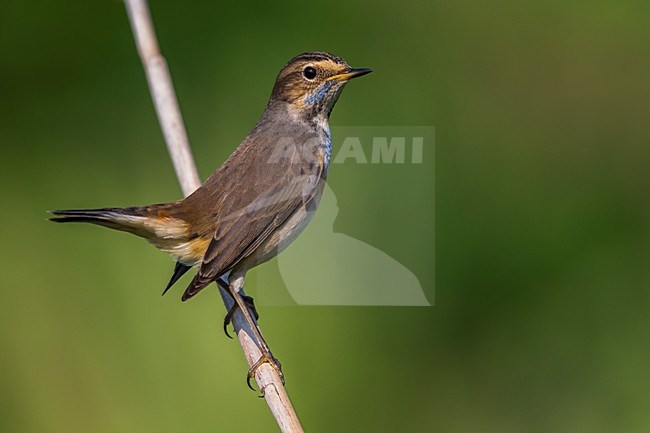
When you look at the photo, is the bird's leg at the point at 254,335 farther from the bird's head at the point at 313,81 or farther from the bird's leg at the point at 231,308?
the bird's head at the point at 313,81

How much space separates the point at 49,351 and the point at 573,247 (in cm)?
289

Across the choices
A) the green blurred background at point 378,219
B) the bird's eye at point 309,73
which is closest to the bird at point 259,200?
the bird's eye at point 309,73

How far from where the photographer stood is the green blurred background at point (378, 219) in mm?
4699

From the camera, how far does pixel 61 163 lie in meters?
5.30

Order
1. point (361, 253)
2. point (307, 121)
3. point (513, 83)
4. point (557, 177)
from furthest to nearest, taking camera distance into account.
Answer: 1. point (513, 83)
2. point (557, 177)
3. point (361, 253)
4. point (307, 121)

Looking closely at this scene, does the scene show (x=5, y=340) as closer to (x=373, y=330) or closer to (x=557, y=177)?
(x=373, y=330)

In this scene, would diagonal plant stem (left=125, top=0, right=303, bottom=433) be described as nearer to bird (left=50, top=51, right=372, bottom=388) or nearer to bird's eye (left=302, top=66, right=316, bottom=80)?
bird (left=50, top=51, right=372, bottom=388)

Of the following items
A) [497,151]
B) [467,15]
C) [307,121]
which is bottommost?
[497,151]

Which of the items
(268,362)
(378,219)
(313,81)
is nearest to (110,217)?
(268,362)

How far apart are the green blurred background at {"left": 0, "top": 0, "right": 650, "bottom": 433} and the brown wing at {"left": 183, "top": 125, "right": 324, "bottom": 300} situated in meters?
0.63

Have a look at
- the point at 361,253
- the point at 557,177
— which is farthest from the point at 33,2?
the point at 557,177

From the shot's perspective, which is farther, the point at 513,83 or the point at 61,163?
the point at 513,83

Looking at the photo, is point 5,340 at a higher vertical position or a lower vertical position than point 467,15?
lower

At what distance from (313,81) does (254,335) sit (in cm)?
127
